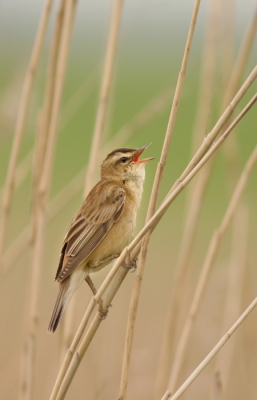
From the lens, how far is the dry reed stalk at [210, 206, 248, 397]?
3.97 m

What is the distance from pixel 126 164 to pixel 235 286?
1.07 metres

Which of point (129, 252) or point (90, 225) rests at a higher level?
point (129, 252)

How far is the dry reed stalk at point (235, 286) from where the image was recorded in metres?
3.97

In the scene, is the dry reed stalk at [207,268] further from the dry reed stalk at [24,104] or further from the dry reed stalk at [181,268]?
the dry reed stalk at [24,104]

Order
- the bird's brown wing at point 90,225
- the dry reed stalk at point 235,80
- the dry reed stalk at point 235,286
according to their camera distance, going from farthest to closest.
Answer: the dry reed stalk at point 235,286 < the bird's brown wing at point 90,225 < the dry reed stalk at point 235,80

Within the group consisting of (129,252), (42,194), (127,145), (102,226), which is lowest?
(127,145)

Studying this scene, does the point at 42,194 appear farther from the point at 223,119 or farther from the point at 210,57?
the point at 223,119

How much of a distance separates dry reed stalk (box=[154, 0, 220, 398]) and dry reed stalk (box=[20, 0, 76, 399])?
0.74 m

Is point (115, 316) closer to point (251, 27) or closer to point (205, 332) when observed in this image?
point (205, 332)

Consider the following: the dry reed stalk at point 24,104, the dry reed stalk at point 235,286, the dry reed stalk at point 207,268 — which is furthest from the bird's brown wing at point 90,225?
the dry reed stalk at point 235,286

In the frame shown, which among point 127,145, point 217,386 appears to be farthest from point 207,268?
point 127,145

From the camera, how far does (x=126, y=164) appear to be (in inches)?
163

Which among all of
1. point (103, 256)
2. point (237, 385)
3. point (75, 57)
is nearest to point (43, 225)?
point (103, 256)

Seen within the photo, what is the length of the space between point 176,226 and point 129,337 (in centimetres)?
877
